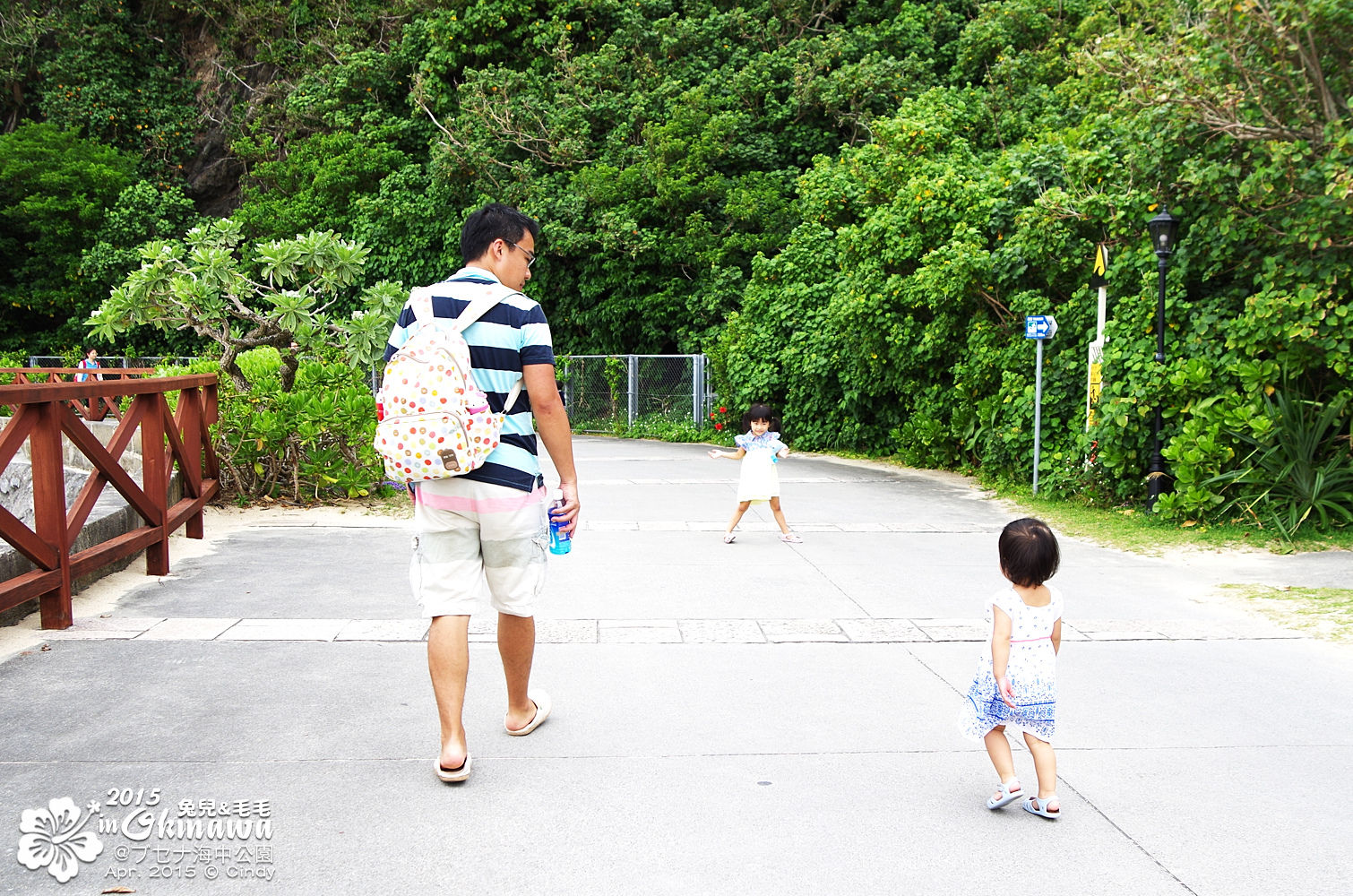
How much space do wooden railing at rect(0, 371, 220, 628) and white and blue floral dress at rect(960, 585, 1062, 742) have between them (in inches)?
177

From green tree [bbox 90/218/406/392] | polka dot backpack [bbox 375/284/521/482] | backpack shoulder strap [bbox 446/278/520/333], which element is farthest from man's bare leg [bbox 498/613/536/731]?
green tree [bbox 90/218/406/392]

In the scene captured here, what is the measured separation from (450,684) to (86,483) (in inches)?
146

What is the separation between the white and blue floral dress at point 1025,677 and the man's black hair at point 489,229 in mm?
2201

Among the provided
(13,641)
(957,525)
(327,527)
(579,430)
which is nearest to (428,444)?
(13,641)

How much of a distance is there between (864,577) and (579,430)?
1889 cm

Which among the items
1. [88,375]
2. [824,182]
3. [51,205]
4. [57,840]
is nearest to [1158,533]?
[57,840]

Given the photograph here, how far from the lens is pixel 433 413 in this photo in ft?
12.0

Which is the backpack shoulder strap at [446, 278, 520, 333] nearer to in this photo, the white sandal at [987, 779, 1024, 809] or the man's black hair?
the man's black hair

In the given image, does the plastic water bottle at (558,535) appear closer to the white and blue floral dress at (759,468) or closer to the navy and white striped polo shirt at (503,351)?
the navy and white striped polo shirt at (503,351)

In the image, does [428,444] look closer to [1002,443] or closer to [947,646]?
[947,646]

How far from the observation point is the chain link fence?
23.1 metres

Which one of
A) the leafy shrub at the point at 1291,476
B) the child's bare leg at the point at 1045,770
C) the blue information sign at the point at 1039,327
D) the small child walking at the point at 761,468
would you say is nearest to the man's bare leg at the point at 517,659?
the child's bare leg at the point at 1045,770

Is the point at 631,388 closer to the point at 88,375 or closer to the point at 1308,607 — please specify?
the point at 88,375

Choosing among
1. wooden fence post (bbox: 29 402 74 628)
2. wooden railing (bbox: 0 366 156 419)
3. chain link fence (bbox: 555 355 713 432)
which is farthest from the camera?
chain link fence (bbox: 555 355 713 432)
